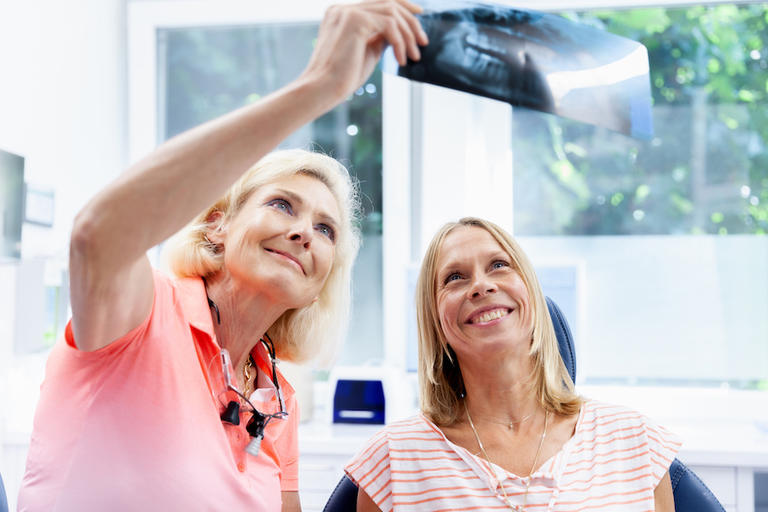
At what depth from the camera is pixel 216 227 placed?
130 centimetres

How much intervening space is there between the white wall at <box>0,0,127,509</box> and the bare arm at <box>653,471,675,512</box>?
188 centimetres

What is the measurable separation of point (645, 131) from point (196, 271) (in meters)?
0.78

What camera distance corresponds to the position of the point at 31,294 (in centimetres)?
237

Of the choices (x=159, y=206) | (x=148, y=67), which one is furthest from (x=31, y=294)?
(x=159, y=206)

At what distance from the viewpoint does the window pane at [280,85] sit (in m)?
2.95

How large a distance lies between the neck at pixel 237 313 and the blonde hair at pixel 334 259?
0.04 m

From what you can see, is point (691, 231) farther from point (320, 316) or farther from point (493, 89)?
point (493, 89)

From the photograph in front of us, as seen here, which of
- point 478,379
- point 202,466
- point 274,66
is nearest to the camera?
point 202,466

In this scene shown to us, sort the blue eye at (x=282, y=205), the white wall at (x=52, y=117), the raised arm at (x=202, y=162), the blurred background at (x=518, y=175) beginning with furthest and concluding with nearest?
the blurred background at (x=518, y=175)
the white wall at (x=52, y=117)
the blue eye at (x=282, y=205)
the raised arm at (x=202, y=162)

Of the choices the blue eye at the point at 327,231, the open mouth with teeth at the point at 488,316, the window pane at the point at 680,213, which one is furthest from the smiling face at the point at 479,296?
the window pane at the point at 680,213

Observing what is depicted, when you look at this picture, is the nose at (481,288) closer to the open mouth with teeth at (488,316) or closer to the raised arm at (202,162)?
the open mouth with teeth at (488,316)

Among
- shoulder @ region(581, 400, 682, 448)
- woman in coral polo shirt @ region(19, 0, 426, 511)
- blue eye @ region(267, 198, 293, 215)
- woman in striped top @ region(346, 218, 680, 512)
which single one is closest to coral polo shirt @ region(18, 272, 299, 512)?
woman in coral polo shirt @ region(19, 0, 426, 511)

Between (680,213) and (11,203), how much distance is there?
2.38 meters

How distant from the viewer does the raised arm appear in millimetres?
699
